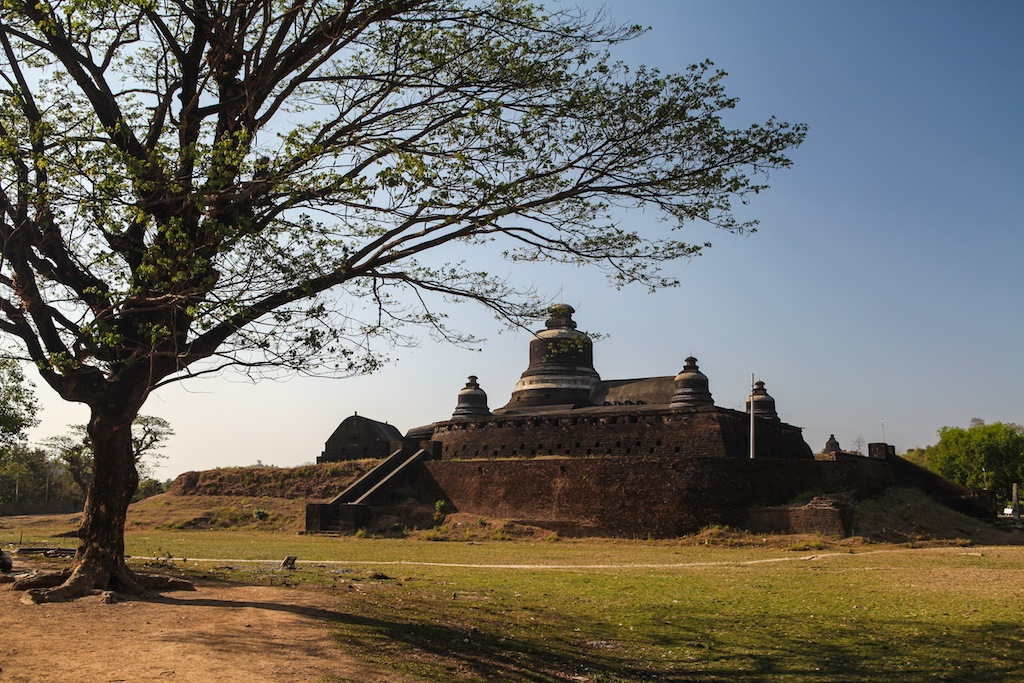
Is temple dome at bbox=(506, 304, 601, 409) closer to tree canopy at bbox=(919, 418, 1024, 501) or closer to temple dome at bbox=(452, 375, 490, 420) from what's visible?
temple dome at bbox=(452, 375, 490, 420)

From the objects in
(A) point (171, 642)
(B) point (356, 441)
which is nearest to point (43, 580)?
(A) point (171, 642)

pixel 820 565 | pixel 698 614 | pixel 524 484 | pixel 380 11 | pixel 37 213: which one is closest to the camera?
pixel 37 213

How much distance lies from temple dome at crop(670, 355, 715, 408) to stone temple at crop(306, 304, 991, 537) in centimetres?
5

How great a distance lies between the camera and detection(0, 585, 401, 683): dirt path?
18.7 feet

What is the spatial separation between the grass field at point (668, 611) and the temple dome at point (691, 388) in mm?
13065

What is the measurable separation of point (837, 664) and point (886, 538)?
14985 mm

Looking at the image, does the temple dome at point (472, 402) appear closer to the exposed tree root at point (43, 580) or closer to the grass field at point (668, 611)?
the grass field at point (668, 611)

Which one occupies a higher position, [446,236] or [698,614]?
[446,236]

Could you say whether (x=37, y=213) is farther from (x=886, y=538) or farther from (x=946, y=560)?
(x=886, y=538)

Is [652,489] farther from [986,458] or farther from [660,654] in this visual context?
[986,458]

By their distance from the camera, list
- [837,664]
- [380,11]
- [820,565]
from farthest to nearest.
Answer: [820,565] → [380,11] → [837,664]

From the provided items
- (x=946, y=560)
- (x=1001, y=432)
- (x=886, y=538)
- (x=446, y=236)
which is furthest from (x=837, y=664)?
(x=1001, y=432)

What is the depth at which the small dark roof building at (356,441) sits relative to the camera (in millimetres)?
38938

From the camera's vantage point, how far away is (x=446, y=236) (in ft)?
30.0
